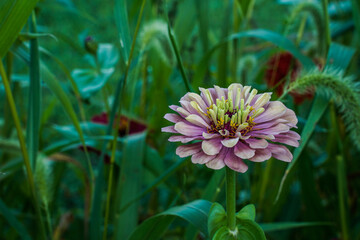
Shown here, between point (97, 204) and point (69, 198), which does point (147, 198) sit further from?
point (69, 198)

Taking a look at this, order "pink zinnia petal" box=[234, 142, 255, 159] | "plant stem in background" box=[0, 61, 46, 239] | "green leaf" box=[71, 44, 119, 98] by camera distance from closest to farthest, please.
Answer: "pink zinnia petal" box=[234, 142, 255, 159]
"plant stem in background" box=[0, 61, 46, 239]
"green leaf" box=[71, 44, 119, 98]

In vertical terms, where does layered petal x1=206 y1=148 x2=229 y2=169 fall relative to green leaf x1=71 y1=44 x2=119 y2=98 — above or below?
below

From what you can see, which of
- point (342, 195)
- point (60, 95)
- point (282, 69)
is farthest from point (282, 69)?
point (60, 95)

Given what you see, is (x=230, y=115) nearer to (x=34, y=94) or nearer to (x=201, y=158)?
(x=201, y=158)

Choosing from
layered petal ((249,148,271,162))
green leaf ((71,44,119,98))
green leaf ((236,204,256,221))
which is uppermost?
green leaf ((71,44,119,98))

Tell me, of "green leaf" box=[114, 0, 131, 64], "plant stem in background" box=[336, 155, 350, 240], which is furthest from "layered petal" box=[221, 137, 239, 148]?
"plant stem in background" box=[336, 155, 350, 240]

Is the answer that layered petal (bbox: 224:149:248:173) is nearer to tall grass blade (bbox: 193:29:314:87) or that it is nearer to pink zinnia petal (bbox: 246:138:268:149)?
pink zinnia petal (bbox: 246:138:268:149)
